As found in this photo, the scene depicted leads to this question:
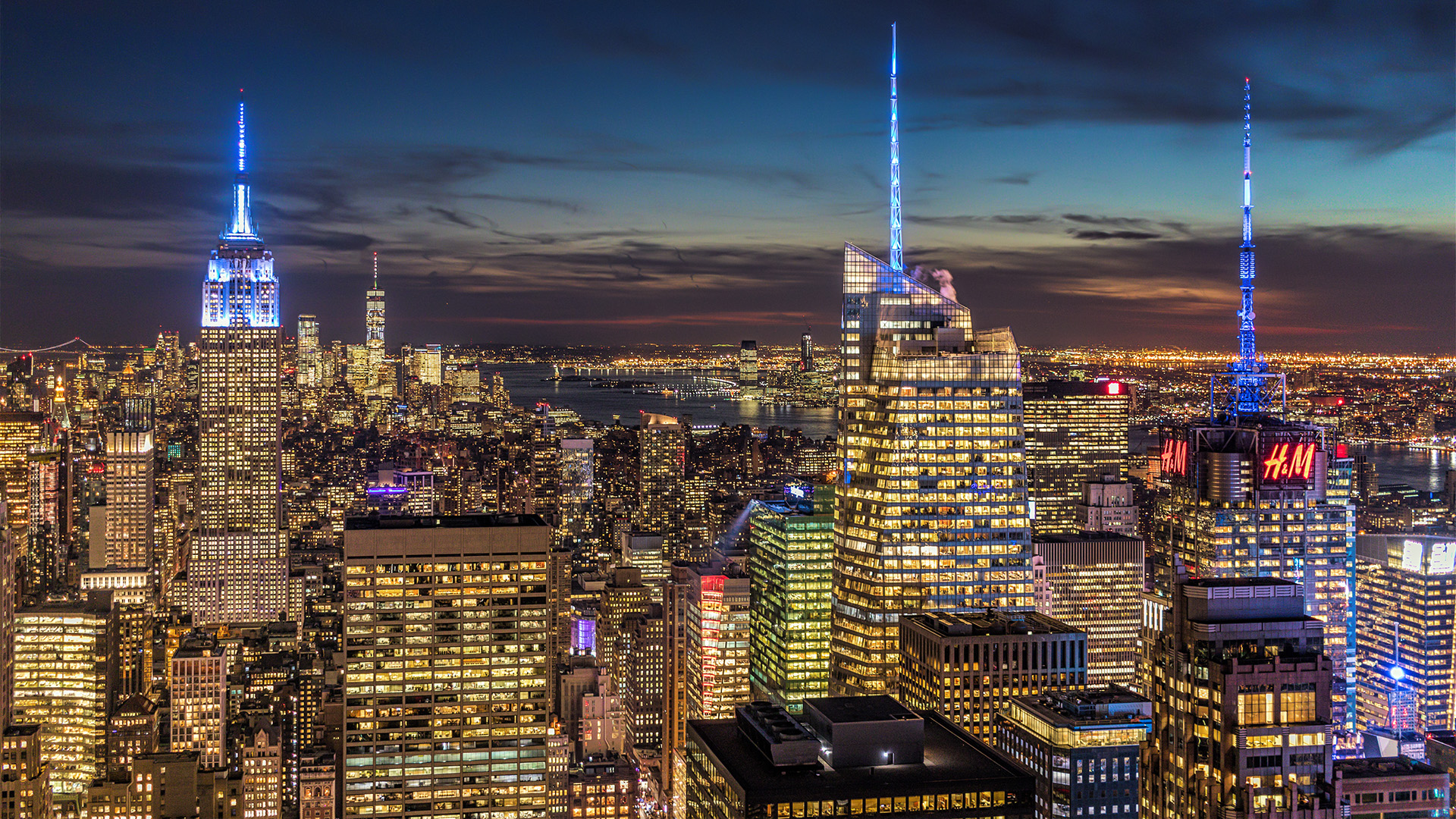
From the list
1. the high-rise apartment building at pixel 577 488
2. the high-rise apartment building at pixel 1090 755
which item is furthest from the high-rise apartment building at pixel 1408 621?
the high-rise apartment building at pixel 577 488

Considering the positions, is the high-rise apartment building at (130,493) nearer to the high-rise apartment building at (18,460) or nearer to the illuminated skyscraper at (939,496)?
the high-rise apartment building at (18,460)

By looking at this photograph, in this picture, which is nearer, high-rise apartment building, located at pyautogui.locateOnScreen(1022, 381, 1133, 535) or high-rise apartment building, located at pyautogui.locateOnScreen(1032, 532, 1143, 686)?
high-rise apartment building, located at pyautogui.locateOnScreen(1032, 532, 1143, 686)

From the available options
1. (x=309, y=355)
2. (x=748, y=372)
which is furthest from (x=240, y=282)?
(x=748, y=372)

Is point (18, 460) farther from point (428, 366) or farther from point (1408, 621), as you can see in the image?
point (1408, 621)

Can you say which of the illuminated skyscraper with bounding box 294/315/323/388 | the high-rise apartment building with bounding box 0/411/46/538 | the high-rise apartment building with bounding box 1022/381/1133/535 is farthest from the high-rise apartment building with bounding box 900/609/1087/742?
the illuminated skyscraper with bounding box 294/315/323/388

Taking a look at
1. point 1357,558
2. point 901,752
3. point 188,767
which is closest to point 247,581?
point 188,767

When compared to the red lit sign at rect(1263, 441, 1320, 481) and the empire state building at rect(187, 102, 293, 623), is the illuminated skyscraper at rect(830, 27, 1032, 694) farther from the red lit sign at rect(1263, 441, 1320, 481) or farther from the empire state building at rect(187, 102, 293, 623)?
the empire state building at rect(187, 102, 293, 623)
